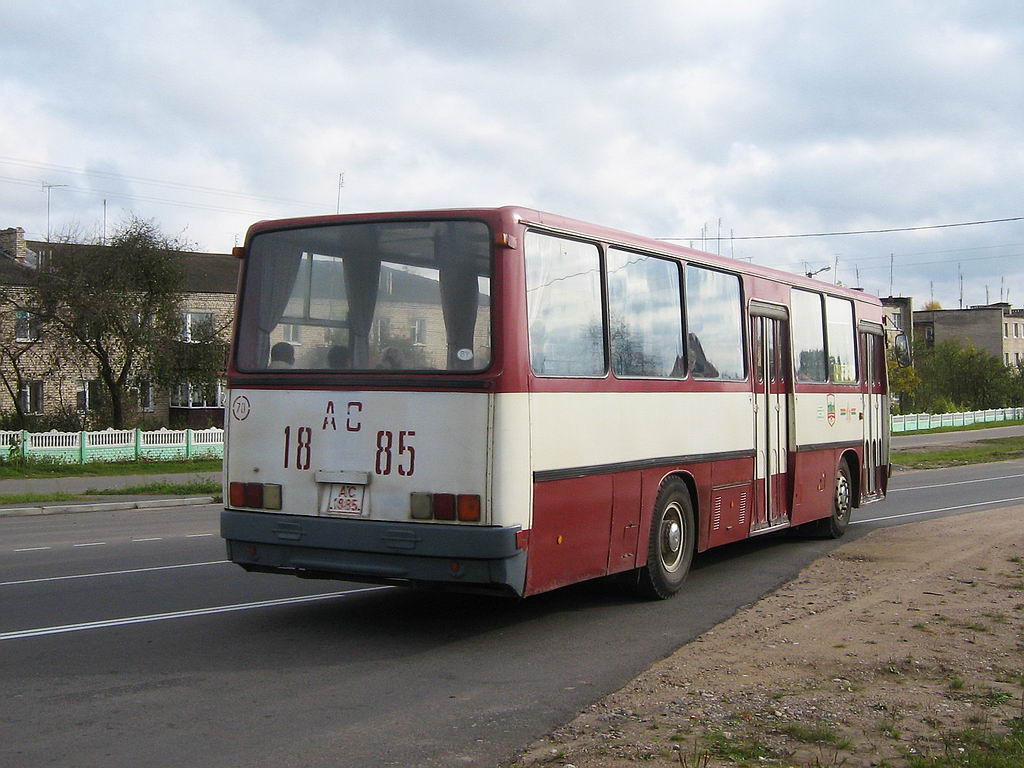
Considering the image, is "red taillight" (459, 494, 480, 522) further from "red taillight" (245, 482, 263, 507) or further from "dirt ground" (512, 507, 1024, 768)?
"red taillight" (245, 482, 263, 507)

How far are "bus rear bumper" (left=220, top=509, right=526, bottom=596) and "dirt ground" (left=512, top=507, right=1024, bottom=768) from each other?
128 centimetres

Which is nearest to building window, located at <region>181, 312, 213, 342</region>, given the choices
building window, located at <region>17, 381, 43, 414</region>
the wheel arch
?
building window, located at <region>17, 381, 43, 414</region>

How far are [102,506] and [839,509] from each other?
13557 mm

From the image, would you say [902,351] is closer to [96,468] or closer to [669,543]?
[669,543]

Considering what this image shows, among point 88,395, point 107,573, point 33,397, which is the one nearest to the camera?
point 107,573

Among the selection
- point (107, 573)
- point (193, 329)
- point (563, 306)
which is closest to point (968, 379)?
point (193, 329)

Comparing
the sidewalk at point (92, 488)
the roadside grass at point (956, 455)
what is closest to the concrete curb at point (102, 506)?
the sidewalk at point (92, 488)

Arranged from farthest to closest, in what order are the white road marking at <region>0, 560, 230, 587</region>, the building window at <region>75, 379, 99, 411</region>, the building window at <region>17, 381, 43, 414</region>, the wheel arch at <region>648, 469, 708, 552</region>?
the building window at <region>17, 381, 43, 414</region> → the building window at <region>75, 379, 99, 411</region> → the white road marking at <region>0, 560, 230, 587</region> → the wheel arch at <region>648, 469, 708, 552</region>

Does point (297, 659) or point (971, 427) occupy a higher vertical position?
point (971, 427)

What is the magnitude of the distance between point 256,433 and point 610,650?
3.09m

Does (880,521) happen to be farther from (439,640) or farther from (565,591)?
(439,640)

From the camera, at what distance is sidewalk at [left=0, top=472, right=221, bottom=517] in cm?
2080

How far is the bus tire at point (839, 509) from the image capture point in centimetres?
1467

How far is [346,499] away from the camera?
8.29 m
